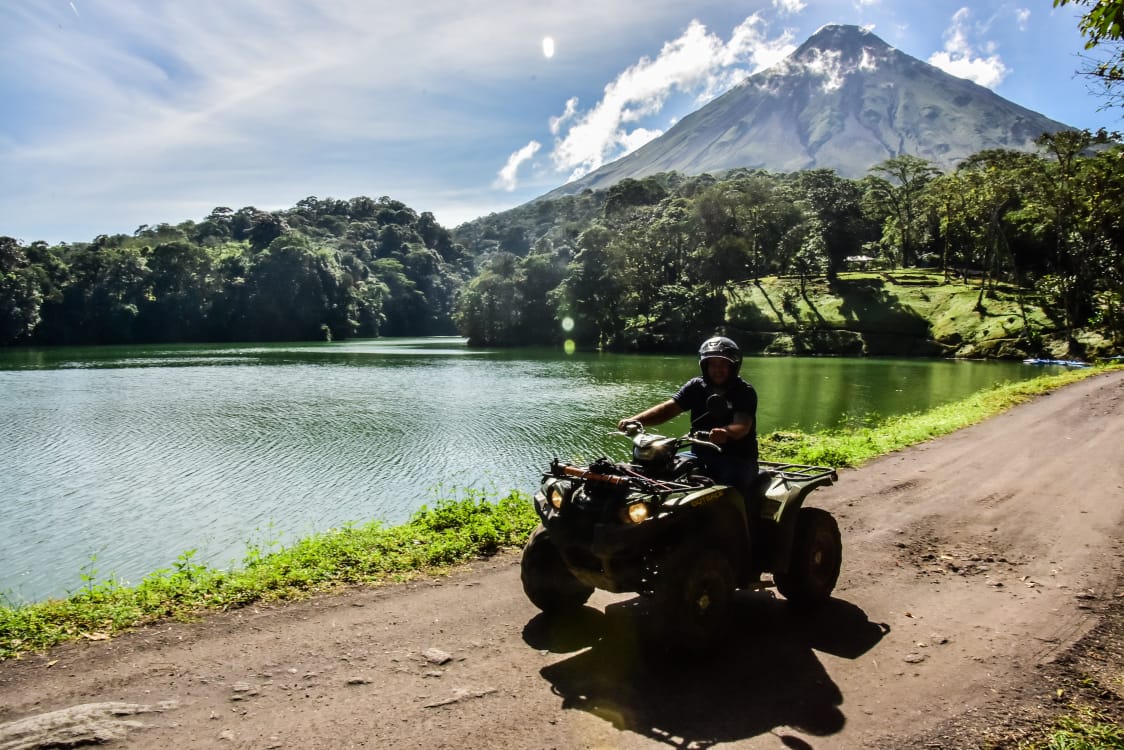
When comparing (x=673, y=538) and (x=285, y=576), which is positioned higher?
(x=673, y=538)

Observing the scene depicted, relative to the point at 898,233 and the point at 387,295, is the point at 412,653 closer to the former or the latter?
the point at 898,233

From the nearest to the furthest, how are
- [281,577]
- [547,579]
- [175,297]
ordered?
[547,579]
[281,577]
[175,297]

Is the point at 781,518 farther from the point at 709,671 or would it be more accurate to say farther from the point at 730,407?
the point at 709,671

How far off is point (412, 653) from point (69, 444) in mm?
20051

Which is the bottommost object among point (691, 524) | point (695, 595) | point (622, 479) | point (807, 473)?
point (695, 595)

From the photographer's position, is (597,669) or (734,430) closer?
(597,669)

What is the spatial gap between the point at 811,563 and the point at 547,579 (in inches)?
84.3

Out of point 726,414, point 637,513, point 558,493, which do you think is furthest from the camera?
point 726,414

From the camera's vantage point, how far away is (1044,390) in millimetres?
20281

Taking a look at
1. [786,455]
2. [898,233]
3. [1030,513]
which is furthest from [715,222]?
[1030,513]

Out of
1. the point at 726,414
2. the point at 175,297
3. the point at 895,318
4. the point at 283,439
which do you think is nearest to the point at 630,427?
the point at 726,414

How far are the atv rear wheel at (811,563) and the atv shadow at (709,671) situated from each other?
162mm

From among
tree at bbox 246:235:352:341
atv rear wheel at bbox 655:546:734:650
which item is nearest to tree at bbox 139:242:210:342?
tree at bbox 246:235:352:341

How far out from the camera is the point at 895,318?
185ft
